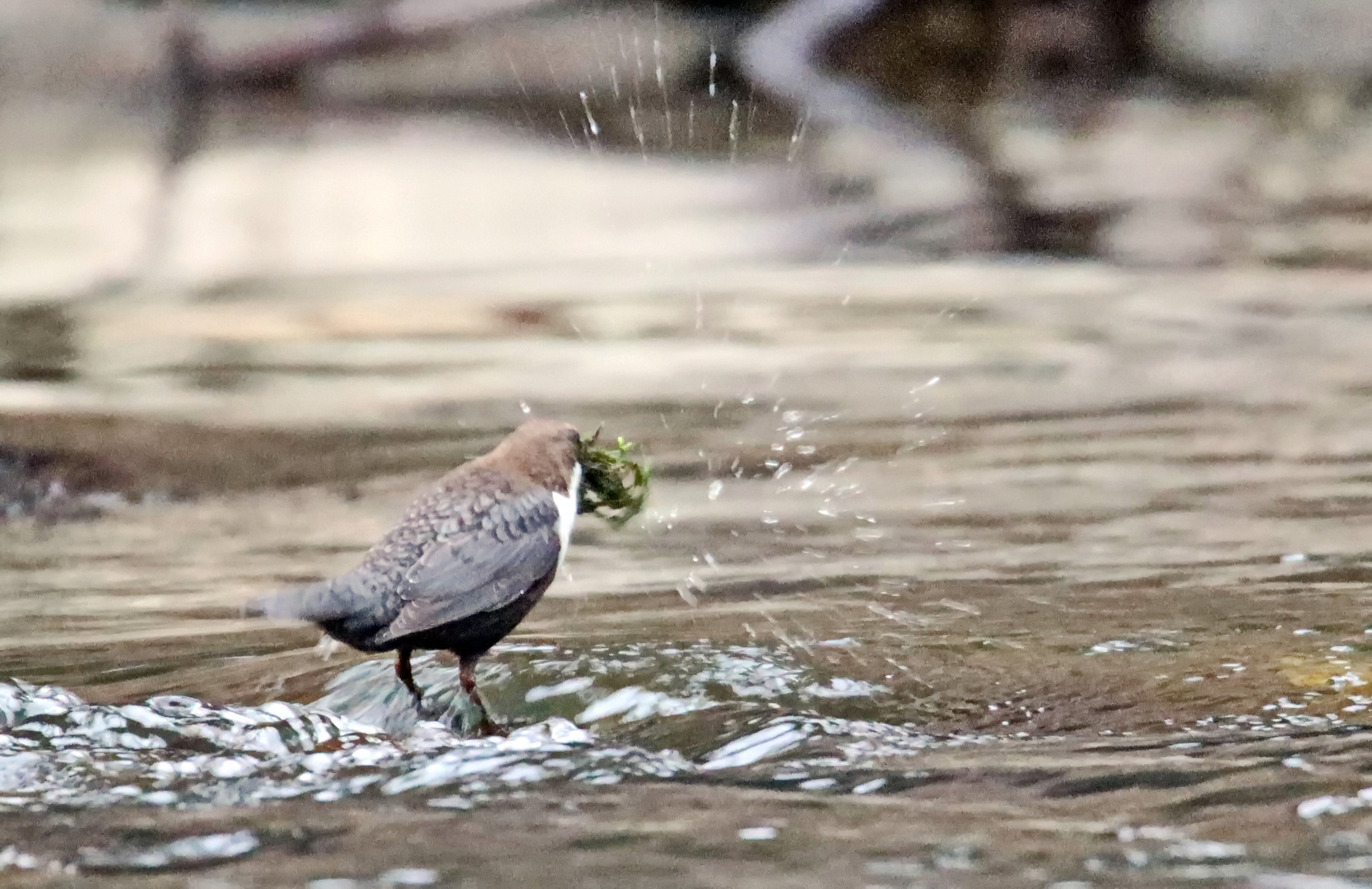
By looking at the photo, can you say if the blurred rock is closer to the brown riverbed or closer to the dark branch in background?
the dark branch in background

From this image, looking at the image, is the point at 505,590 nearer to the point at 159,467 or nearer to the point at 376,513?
the point at 376,513

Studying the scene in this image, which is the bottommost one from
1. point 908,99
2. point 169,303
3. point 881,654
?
point 881,654

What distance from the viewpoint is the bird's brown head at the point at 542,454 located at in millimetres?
4359

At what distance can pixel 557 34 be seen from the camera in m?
13.2

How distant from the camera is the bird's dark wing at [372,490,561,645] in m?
3.91

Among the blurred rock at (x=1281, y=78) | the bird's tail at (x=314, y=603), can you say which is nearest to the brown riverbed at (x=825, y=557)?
the bird's tail at (x=314, y=603)

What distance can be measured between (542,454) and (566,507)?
0.13m

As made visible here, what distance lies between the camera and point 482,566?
407 centimetres

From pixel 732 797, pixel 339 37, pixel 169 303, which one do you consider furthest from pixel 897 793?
pixel 339 37

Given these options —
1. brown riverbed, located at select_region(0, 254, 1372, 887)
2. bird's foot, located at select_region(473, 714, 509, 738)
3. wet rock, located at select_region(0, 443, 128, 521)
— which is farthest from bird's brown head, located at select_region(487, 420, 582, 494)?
wet rock, located at select_region(0, 443, 128, 521)

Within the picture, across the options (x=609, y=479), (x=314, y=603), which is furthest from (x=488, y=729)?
(x=609, y=479)

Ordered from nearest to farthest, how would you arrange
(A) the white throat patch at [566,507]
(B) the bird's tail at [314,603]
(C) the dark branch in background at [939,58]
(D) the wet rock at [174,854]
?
(D) the wet rock at [174,854]
(B) the bird's tail at [314,603]
(A) the white throat patch at [566,507]
(C) the dark branch in background at [939,58]

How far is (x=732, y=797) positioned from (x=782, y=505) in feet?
9.64

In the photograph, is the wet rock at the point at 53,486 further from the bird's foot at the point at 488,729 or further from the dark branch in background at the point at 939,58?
the dark branch in background at the point at 939,58
